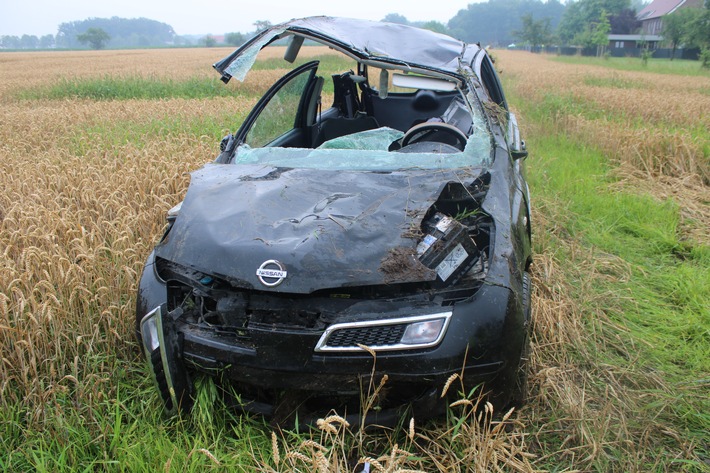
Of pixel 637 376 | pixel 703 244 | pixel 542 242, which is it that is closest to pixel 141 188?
pixel 542 242

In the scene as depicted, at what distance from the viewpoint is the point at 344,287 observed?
6.54ft

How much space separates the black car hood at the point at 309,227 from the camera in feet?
6.53

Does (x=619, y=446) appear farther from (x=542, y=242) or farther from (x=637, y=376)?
(x=542, y=242)

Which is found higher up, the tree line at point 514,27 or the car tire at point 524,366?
the tree line at point 514,27

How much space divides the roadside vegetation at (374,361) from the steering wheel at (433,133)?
44.3 inches

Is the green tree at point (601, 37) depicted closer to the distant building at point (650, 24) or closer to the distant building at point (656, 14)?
the distant building at point (650, 24)

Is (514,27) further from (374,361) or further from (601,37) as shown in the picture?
(374,361)

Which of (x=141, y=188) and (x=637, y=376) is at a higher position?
(x=141, y=188)

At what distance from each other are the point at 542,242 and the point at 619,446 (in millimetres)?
2271

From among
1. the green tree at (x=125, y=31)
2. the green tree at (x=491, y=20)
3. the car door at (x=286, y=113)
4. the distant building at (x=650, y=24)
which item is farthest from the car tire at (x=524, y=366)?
the green tree at (x=125, y=31)

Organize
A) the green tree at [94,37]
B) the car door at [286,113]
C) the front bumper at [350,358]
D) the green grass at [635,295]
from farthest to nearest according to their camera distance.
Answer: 1. the green tree at [94,37]
2. the car door at [286,113]
3. the green grass at [635,295]
4. the front bumper at [350,358]

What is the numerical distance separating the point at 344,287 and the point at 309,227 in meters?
0.34

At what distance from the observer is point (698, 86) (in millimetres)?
16969

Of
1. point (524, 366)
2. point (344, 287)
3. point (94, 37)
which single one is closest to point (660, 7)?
point (524, 366)
